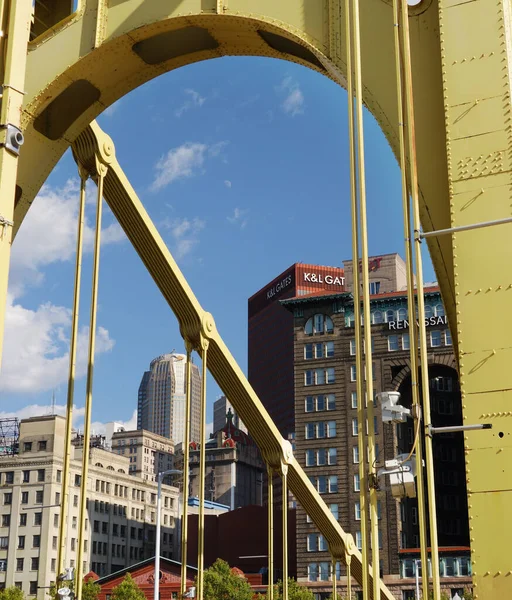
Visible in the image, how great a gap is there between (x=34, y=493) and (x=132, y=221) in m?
99.6

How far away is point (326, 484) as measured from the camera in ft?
305

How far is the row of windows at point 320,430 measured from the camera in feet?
310

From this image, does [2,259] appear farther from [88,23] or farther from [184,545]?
[184,545]

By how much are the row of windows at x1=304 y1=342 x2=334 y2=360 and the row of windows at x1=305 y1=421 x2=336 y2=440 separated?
7.23m

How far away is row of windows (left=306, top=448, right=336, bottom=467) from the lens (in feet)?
307

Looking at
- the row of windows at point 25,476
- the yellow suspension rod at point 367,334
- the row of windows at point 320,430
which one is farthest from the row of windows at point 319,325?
the yellow suspension rod at point 367,334

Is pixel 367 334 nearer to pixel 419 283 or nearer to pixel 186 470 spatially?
pixel 419 283

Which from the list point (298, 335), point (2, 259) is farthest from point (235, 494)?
point (2, 259)

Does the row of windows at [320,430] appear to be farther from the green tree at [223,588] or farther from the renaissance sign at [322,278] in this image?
the renaissance sign at [322,278]

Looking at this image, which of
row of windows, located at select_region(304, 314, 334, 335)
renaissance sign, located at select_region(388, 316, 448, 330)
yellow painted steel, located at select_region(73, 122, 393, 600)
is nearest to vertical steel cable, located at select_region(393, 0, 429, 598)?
yellow painted steel, located at select_region(73, 122, 393, 600)

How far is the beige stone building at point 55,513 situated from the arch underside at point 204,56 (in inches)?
3560

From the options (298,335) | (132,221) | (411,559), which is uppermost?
(298,335)

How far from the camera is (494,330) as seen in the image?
9.70 meters

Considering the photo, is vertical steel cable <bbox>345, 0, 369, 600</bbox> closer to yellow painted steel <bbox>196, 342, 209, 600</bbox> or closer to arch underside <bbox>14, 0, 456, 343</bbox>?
arch underside <bbox>14, 0, 456, 343</bbox>
